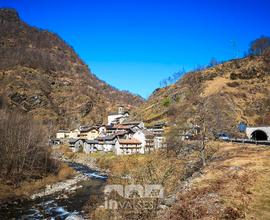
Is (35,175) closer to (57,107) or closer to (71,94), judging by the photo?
(57,107)

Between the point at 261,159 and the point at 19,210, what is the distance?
26718 millimetres

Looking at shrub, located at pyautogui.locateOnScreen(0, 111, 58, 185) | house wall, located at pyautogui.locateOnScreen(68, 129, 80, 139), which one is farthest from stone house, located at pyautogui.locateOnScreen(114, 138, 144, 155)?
house wall, located at pyautogui.locateOnScreen(68, 129, 80, 139)

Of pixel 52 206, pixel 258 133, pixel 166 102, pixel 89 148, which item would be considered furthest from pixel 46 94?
pixel 52 206

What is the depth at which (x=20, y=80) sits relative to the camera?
15112 cm

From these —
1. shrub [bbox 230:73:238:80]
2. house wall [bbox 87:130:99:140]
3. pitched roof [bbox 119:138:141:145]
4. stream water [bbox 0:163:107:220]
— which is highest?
shrub [bbox 230:73:238:80]

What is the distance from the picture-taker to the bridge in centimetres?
5872

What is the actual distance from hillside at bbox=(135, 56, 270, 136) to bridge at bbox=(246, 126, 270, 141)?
728cm

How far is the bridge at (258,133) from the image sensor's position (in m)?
58.7

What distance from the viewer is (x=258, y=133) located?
220ft

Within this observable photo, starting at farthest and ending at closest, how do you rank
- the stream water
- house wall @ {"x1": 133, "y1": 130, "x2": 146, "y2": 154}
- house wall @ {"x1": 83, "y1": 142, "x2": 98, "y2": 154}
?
house wall @ {"x1": 83, "y1": 142, "x2": 98, "y2": 154} → house wall @ {"x1": 133, "y1": 130, "x2": 146, "y2": 154} → the stream water

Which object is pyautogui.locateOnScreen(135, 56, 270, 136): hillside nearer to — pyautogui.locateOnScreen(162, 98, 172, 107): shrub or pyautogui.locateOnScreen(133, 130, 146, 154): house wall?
pyautogui.locateOnScreen(162, 98, 172, 107): shrub

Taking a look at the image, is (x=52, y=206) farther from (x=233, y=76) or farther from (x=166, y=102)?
(x=233, y=76)

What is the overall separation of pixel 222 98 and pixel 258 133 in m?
25.2

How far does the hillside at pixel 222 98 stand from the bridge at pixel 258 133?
7.28 m
